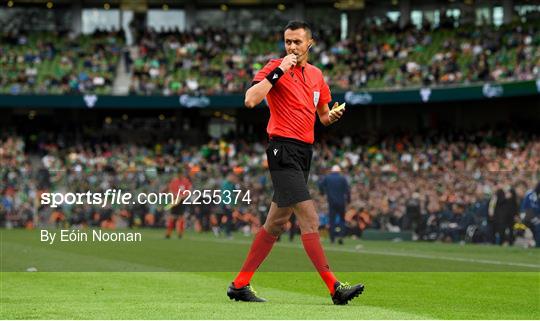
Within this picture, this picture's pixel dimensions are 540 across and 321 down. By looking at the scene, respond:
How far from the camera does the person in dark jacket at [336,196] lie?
23156 millimetres

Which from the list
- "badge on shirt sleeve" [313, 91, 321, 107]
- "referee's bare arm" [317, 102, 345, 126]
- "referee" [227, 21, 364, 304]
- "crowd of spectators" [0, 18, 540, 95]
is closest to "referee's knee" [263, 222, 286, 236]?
"referee" [227, 21, 364, 304]

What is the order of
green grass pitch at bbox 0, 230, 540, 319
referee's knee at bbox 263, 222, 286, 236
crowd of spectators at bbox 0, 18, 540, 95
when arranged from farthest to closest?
crowd of spectators at bbox 0, 18, 540, 95 < referee's knee at bbox 263, 222, 286, 236 < green grass pitch at bbox 0, 230, 540, 319

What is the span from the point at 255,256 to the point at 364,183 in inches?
578

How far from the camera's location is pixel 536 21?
46.7 metres

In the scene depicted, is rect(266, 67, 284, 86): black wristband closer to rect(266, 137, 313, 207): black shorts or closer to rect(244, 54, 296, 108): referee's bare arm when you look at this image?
rect(244, 54, 296, 108): referee's bare arm

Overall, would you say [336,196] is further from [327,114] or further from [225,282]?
[327,114]

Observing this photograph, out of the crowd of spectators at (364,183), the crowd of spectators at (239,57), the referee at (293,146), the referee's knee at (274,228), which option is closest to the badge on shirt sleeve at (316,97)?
the referee at (293,146)

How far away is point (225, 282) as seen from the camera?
1278 centimetres

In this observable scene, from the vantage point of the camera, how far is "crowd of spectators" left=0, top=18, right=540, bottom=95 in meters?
45.4

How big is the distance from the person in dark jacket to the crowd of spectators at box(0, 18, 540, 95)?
66.7 feet

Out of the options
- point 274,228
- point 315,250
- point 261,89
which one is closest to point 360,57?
point 274,228

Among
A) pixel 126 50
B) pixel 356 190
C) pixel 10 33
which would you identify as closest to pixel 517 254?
pixel 356 190

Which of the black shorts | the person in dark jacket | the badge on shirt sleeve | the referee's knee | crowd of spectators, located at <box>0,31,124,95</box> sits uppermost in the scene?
crowd of spectators, located at <box>0,31,124,95</box>

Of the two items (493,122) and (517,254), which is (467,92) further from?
(517,254)
